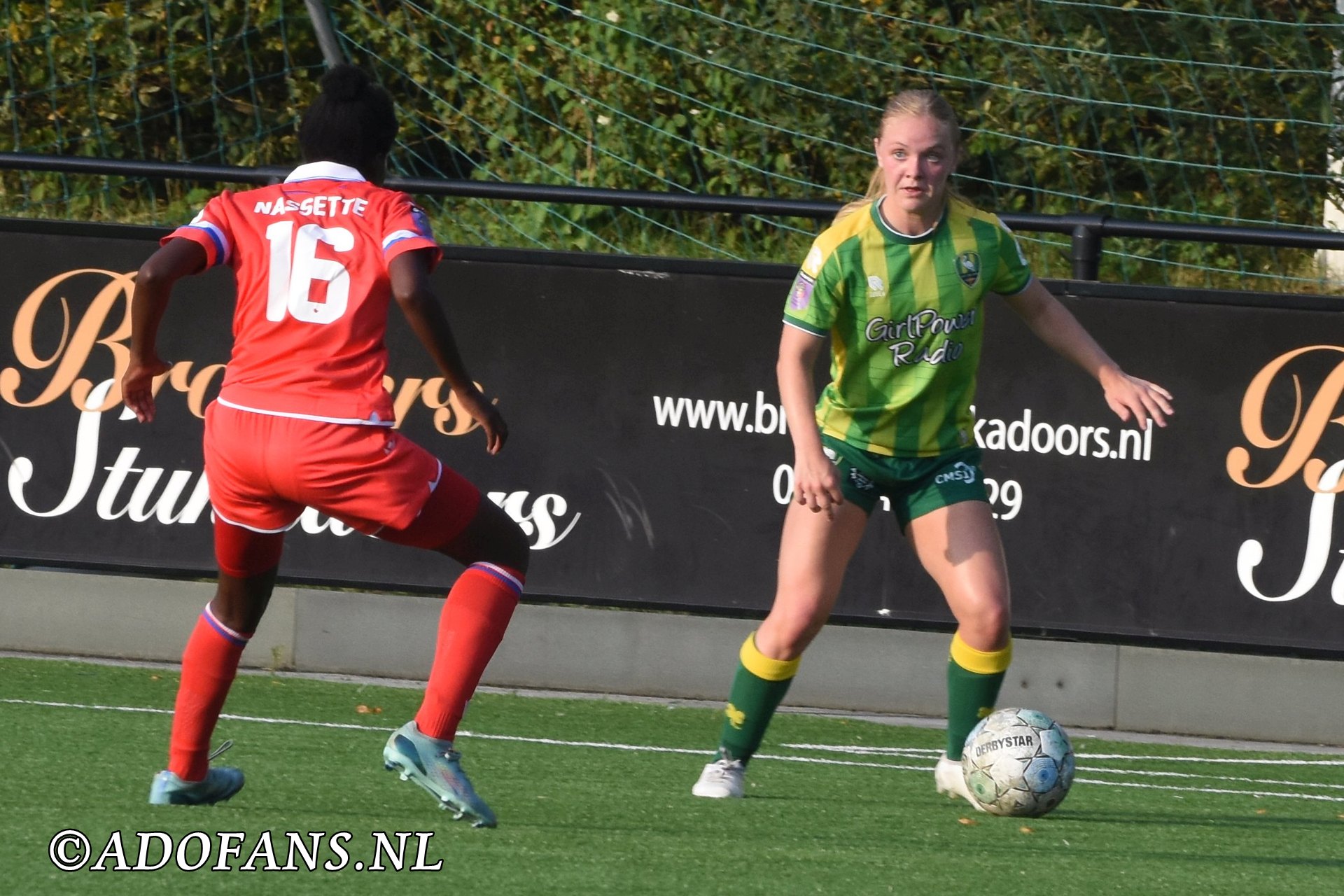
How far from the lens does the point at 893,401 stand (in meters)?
5.38

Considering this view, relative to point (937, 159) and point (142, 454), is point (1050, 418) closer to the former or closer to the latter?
point (937, 159)

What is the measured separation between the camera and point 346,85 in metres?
4.75

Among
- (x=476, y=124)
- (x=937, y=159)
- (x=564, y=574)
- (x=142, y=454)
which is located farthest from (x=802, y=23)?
(x=937, y=159)

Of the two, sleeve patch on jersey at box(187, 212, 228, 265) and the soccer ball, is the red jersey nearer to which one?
sleeve patch on jersey at box(187, 212, 228, 265)

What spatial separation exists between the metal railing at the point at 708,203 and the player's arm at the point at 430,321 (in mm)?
3545

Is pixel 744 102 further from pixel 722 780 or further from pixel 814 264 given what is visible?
pixel 722 780

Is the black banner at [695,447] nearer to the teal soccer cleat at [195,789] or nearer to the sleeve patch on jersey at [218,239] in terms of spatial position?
the teal soccer cleat at [195,789]

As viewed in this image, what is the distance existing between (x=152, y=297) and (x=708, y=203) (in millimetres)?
3788

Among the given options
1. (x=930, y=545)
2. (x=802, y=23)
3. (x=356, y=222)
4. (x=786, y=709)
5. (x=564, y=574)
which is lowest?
(x=786, y=709)

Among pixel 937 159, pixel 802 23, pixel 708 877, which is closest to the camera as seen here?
pixel 708 877

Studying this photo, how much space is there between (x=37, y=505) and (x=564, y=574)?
2.24 metres

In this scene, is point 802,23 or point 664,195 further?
point 802,23

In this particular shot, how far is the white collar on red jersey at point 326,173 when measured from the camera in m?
4.69

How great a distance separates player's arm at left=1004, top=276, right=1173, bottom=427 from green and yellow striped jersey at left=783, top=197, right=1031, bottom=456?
3.7 inches
